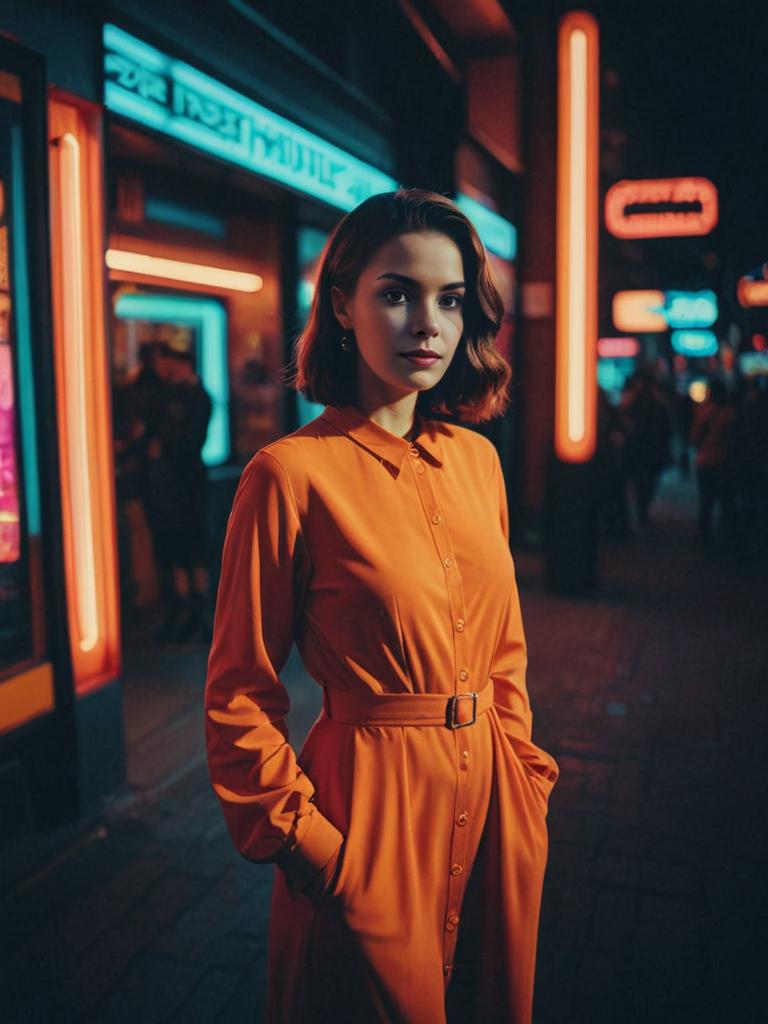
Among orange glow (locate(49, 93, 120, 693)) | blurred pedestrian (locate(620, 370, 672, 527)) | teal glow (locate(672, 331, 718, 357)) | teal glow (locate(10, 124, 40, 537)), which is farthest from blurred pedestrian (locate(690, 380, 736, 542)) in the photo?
teal glow (locate(672, 331, 718, 357))

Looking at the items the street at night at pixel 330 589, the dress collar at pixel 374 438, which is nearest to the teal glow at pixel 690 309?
the street at night at pixel 330 589

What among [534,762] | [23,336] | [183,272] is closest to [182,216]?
[183,272]

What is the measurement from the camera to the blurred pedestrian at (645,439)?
12.3 m

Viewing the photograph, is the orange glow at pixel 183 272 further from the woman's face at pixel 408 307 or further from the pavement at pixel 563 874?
the woman's face at pixel 408 307

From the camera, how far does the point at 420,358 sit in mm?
1777

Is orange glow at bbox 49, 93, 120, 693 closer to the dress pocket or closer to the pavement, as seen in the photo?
the pavement

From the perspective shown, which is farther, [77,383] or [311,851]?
[77,383]

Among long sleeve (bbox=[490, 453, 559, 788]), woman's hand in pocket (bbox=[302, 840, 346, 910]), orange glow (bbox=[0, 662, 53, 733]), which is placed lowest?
orange glow (bbox=[0, 662, 53, 733])

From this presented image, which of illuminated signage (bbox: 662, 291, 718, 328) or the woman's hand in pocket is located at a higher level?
illuminated signage (bbox: 662, 291, 718, 328)

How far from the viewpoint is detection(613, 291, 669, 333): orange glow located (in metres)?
13.9

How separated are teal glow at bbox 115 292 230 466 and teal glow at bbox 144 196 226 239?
0.57 meters

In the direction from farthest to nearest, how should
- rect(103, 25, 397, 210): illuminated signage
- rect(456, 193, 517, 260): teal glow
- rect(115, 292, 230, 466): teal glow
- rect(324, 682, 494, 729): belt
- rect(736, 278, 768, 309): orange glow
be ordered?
rect(736, 278, 768, 309): orange glow, rect(456, 193, 517, 260): teal glow, rect(115, 292, 230, 466): teal glow, rect(103, 25, 397, 210): illuminated signage, rect(324, 682, 494, 729): belt

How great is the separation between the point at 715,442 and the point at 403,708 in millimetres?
9900

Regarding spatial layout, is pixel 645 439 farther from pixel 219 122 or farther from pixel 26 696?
pixel 26 696
